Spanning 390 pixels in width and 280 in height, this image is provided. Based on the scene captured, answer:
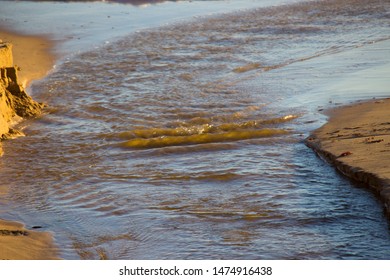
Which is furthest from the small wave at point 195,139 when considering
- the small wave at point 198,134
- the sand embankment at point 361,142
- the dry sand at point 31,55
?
the dry sand at point 31,55

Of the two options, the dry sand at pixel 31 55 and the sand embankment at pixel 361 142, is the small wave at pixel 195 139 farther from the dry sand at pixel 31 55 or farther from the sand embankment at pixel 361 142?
the dry sand at pixel 31 55

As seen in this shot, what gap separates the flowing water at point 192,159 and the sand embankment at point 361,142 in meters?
0.13

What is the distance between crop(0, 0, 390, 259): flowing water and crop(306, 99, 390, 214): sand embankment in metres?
0.13

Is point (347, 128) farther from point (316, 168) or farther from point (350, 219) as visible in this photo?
point (350, 219)

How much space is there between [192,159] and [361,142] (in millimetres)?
1642

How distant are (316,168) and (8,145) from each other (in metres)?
3.34

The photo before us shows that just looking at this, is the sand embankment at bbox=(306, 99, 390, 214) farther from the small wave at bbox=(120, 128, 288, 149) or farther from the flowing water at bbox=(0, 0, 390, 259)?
the small wave at bbox=(120, 128, 288, 149)

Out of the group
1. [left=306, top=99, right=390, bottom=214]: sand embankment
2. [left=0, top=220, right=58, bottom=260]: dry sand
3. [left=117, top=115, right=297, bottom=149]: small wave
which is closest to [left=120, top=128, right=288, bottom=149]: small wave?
[left=117, top=115, right=297, bottom=149]: small wave

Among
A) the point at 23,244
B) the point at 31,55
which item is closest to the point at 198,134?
the point at 23,244

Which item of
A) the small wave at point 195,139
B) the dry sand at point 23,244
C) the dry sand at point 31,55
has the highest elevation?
the dry sand at point 31,55

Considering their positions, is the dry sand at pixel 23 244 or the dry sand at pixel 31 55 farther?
the dry sand at pixel 31 55

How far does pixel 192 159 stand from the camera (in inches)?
293

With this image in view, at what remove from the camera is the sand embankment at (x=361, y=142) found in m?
6.22

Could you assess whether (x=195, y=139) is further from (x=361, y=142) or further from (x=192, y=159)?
(x=361, y=142)
